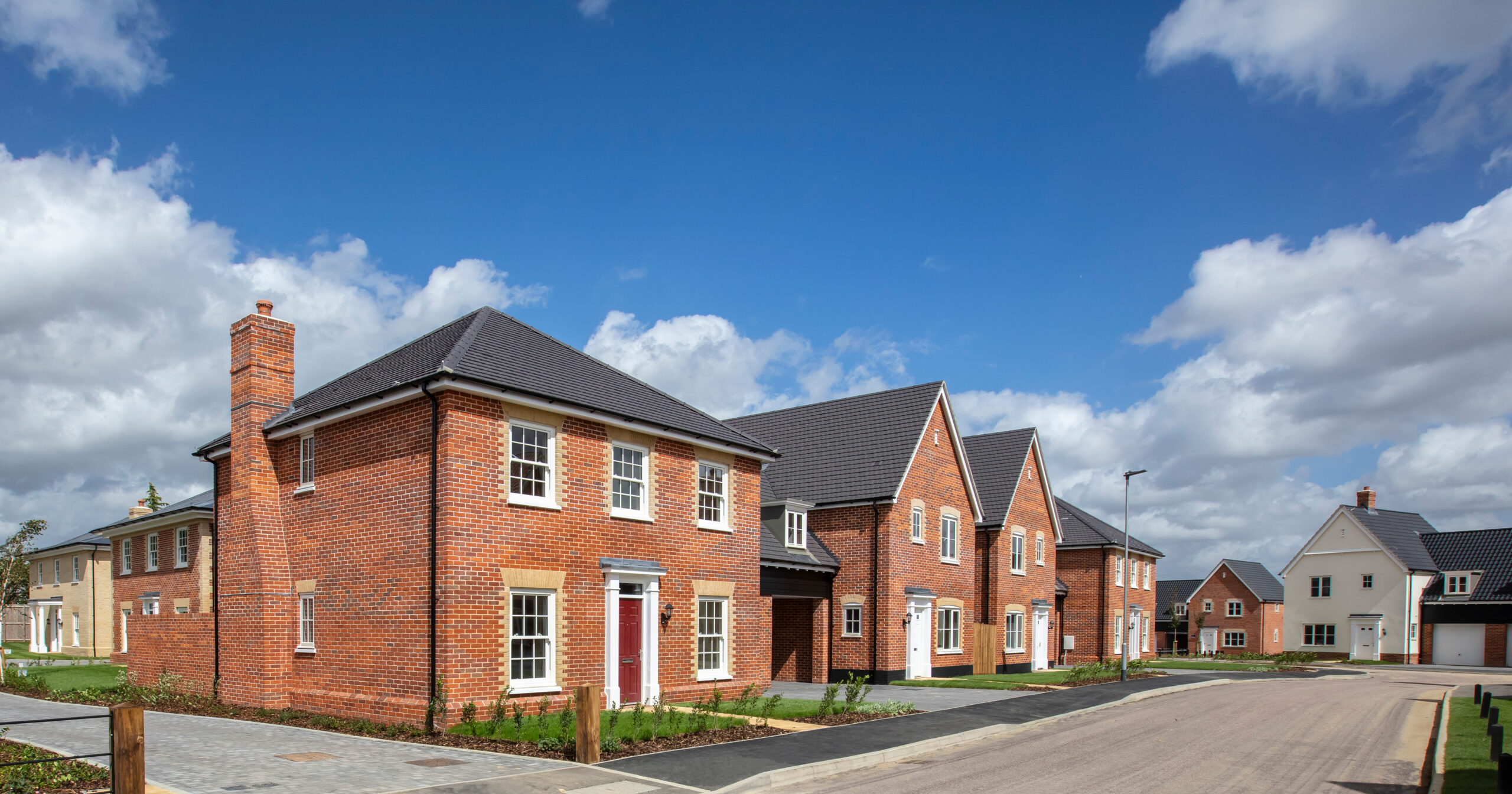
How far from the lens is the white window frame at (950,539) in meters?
34.6

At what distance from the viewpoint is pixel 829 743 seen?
16078mm

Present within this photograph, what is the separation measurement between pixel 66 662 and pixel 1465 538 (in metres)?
74.6

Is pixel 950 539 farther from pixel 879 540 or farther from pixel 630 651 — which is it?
pixel 630 651

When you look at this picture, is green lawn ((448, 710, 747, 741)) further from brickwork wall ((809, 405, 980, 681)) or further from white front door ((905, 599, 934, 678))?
white front door ((905, 599, 934, 678))

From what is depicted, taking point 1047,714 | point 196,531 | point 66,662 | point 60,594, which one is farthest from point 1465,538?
point 60,594

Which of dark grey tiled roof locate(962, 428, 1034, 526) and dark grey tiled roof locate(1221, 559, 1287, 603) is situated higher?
dark grey tiled roof locate(962, 428, 1034, 526)

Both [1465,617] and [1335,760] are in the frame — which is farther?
[1465,617]

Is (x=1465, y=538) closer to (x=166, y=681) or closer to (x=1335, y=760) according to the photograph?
(x=1335, y=760)

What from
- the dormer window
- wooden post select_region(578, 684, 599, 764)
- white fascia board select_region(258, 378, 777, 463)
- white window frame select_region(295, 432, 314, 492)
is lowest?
wooden post select_region(578, 684, 599, 764)

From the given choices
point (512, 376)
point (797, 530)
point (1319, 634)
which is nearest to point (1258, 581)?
point (1319, 634)

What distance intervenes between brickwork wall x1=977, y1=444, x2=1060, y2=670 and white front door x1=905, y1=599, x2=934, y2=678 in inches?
220

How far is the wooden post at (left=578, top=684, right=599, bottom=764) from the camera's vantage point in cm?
1384

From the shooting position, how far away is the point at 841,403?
123ft

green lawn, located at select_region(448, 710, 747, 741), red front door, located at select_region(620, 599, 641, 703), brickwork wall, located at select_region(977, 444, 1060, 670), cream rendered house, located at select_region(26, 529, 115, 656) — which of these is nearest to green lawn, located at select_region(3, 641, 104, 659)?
cream rendered house, located at select_region(26, 529, 115, 656)
